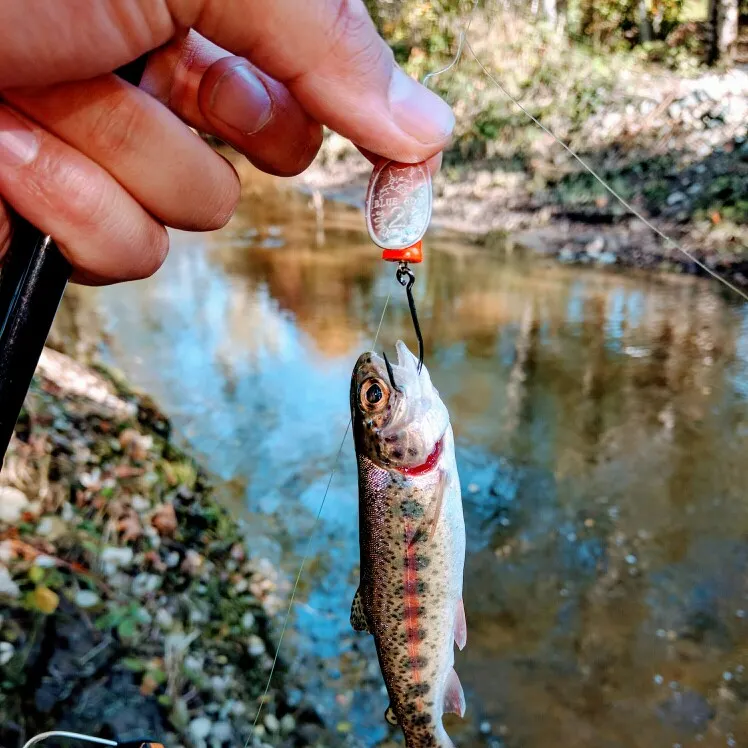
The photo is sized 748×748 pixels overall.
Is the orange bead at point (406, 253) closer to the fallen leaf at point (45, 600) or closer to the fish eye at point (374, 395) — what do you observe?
the fish eye at point (374, 395)

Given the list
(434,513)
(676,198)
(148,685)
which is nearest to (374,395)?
(434,513)

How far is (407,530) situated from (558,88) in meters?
13.7

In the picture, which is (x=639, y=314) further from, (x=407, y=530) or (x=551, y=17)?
(x=551, y=17)

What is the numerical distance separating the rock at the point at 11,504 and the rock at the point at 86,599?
546 mm

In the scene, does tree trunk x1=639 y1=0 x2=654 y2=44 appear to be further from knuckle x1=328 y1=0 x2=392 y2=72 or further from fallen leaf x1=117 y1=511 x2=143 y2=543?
knuckle x1=328 y1=0 x2=392 y2=72

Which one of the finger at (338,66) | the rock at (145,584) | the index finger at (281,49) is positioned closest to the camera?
the index finger at (281,49)

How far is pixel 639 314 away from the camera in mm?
8148

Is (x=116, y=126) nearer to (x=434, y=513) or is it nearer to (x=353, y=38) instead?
(x=353, y=38)

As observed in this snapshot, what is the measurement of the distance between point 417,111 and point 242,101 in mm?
512

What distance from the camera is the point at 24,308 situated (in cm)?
127

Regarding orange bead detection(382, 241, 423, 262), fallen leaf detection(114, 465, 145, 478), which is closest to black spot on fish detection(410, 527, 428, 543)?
orange bead detection(382, 241, 423, 262)

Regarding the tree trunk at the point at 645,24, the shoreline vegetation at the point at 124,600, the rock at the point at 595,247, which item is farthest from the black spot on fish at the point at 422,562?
the tree trunk at the point at 645,24

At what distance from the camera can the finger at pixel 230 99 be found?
170 cm

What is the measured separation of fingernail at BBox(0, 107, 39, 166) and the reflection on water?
3000mm
